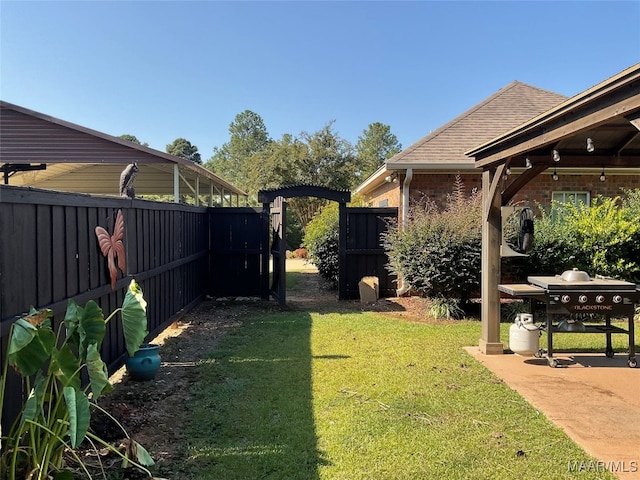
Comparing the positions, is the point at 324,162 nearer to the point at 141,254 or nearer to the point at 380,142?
the point at 380,142

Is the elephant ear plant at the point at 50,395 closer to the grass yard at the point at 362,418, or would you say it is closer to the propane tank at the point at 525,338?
the grass yard at the point at 362,418

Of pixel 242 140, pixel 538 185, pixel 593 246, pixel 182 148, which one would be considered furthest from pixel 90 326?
pixel 182 148

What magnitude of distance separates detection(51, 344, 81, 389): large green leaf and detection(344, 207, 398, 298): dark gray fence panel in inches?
321

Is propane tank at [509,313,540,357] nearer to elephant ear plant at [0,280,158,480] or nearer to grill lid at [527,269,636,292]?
grill lid at [527,269,636,292]

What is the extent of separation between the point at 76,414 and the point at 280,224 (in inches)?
283

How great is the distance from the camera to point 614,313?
5.49 metres

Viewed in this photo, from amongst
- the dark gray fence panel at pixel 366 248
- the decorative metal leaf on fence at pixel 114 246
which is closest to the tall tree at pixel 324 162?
the dark gray fence panel at pixel 366 248

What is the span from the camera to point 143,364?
4.92 m

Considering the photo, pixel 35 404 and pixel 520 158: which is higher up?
pixel 520 158

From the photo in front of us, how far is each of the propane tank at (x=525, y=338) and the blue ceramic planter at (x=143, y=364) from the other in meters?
4.09

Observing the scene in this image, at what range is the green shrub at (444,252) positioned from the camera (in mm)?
8180

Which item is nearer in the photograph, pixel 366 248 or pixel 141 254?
pixel 141 254

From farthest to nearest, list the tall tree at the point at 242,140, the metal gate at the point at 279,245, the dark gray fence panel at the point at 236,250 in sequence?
the tall tree at the point at 242,140
the dark gray fence panel at the point at 236,250
the metal gate at the point at 279,245

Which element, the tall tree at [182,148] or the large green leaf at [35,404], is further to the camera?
the tall tree at [182,148]
